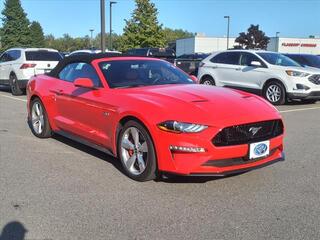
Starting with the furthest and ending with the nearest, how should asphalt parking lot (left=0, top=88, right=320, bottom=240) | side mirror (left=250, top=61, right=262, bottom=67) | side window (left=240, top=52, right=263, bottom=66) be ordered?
side window (left=240, top=52, right=263, bottom=66)
side mirror (left=250, top=61, right=262, bottom=67)
asphalt parking lot (left=0, top=88, right=320, bottom=240)

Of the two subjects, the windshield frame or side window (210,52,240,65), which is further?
side window (210,52,240,65)

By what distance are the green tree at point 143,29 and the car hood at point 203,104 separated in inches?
1585

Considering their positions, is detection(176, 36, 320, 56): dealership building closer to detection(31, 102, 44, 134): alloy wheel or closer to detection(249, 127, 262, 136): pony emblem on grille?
detection(31, 102, 44, 134): alloy wheel

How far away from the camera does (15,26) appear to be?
266ft

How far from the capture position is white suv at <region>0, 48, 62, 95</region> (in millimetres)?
15703

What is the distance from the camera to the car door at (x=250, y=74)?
1398cm

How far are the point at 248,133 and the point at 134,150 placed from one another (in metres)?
1.33

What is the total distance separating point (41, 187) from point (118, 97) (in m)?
1.40

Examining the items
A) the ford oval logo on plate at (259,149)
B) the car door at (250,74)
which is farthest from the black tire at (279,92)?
the ford oval logo on plate at (259,149)

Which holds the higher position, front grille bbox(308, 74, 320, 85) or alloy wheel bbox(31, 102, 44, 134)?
front grille bbox(308, 74, 320, 85)

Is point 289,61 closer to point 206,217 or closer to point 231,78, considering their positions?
point 231,78

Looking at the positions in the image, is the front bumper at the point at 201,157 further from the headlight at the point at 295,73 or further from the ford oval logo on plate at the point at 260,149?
the headlight at the point at 295,73

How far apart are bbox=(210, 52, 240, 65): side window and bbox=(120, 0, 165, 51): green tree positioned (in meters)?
30.8

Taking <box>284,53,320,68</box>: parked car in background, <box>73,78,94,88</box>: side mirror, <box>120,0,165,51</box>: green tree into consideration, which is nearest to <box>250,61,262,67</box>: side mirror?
<box>284,53,320,68</box>: parked car in background
